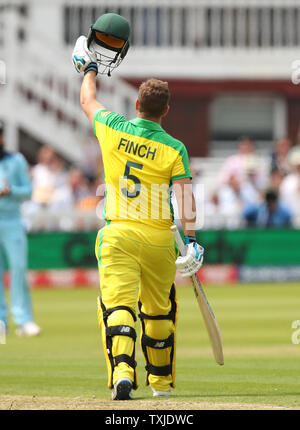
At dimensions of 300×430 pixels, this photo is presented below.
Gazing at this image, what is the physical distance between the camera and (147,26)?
24.7m

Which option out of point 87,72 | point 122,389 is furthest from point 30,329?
point 122,389

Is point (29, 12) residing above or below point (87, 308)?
above

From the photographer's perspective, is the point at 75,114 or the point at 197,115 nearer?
the point at 75,114

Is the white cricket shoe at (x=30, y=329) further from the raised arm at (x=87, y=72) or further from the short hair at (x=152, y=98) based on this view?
→ the short hair at (x=152, y=98)

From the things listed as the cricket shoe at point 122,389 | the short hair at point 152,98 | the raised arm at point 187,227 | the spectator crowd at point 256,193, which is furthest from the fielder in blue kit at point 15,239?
the spectator crowd at point 256,193

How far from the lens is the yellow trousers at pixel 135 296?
23.0 feet

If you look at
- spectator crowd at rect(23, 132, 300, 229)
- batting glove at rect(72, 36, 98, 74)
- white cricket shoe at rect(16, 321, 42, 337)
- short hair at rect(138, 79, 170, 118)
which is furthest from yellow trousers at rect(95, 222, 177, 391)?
spectator crowd at rect(23, 132, 300, 229)

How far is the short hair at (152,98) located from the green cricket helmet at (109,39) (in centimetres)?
47

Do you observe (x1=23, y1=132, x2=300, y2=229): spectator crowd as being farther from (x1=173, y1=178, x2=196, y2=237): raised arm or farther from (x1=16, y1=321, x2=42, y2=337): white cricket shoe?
(x1=173, y1=178, x2=196, y2=237): raised arm

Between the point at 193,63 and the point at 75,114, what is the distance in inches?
128

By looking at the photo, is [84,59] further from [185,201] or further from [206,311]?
[206,311]

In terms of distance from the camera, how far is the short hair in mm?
7195
